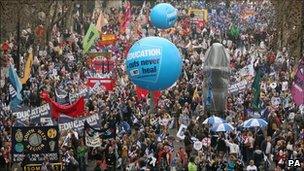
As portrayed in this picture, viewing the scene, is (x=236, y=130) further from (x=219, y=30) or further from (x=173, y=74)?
(x=219, y=30)

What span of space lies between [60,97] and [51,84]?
14.0 feet

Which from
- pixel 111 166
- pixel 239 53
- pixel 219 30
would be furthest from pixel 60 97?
pixel 219 30

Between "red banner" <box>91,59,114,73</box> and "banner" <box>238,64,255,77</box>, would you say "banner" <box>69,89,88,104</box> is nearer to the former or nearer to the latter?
"red banner" <box>91,59,114,73</box>

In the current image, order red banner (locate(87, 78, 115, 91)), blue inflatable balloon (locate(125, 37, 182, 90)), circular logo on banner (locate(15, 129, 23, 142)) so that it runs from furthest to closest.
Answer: red banner (locate(87, 78, 115, 91)) → circular logo on banner (locate(15, 129, 23, 142)) → blue inflatable balloon (locate(125, 37, 182, 90))

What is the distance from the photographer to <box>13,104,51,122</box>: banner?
25844mm

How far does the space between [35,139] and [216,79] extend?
880 centimetres

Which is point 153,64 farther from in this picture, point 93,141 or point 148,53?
point 93,141

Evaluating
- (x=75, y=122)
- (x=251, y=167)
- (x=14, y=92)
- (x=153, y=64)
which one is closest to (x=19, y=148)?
(x=75, y=122)

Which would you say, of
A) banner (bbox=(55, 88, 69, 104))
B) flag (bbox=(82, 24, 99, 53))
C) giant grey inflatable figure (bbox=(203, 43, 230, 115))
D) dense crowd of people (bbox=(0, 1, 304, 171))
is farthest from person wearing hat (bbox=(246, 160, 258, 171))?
flag (bbox=(82, 24, 99, 53))

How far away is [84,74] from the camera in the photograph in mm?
38125

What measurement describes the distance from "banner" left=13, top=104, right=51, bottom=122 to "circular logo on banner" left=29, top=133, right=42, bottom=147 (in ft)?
7.14

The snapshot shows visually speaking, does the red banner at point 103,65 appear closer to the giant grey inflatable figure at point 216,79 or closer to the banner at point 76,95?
the banner at point 76,95

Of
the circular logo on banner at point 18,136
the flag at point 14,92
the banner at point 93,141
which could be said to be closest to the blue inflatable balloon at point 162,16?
the flag at point 14,92

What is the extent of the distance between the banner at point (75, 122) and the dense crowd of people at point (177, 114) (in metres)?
0.20
